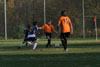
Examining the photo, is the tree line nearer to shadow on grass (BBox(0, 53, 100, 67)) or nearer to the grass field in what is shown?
the grass field

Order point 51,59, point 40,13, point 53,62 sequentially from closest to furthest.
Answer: point 53,62 < point 51,59 < point 40,13

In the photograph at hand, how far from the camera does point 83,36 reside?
39.1 m

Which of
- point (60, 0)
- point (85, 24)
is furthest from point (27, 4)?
point (85, 24)

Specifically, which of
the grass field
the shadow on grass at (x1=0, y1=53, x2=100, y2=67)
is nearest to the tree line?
the grass field

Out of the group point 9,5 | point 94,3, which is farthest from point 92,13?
point 9,5

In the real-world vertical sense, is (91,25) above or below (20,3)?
below

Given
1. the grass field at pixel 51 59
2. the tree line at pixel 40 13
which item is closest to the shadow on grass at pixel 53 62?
the grass field at pixel 51 59

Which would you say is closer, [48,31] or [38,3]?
[48,31]

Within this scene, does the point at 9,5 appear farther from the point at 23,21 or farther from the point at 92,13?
the point at 92,13

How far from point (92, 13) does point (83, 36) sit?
296 centimetres

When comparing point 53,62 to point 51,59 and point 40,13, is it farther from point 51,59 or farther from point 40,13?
point 40,13

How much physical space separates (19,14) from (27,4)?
61.4 inches

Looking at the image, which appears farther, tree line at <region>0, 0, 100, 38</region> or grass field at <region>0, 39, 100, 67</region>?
tree line at <region>0, 0, 100, 38</region>

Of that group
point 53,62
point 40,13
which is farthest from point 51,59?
point 40,13
